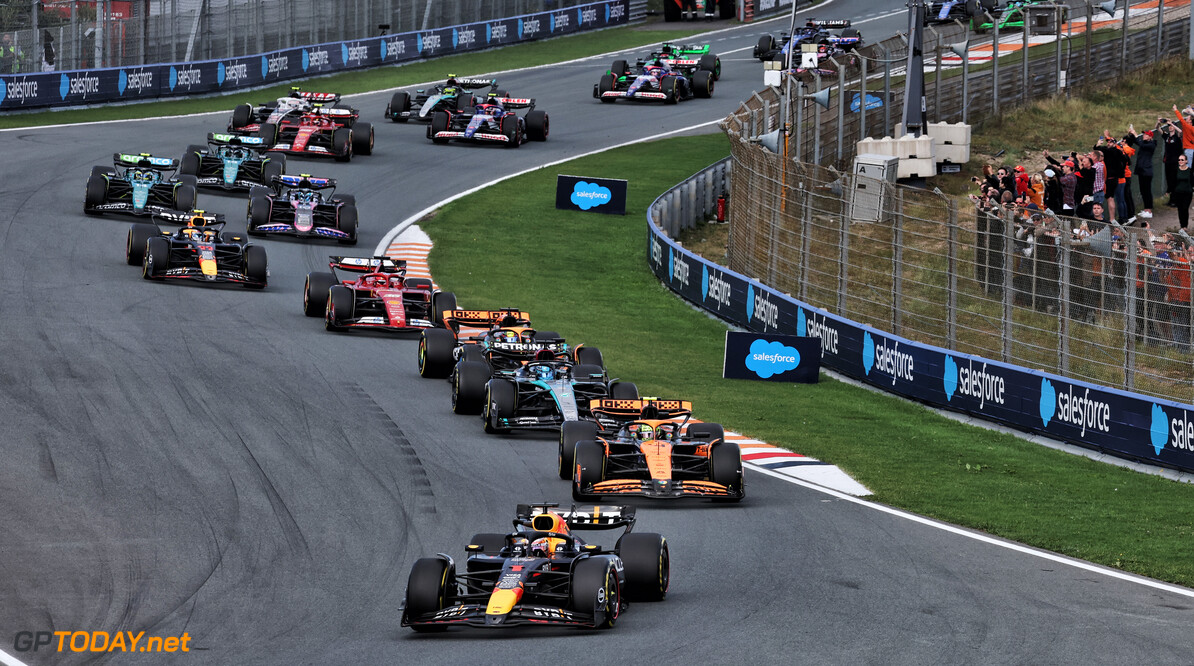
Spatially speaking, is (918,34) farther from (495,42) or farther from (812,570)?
(495,42)

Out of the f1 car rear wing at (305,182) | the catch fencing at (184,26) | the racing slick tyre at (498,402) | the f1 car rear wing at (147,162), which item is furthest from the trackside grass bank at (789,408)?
the catch fencing at (184,26)

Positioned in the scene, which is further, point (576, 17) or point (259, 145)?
point (576, 17)

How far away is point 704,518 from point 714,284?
1277 cm

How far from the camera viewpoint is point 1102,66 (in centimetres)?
4203

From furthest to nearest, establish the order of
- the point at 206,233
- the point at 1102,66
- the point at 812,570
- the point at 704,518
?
1. the point at 1102,66
2. the point at 206,233
3. the point at 704,518
4. the point at 812,570

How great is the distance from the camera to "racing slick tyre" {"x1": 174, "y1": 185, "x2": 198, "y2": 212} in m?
31.1

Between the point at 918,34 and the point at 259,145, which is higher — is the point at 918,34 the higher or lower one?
the higher one

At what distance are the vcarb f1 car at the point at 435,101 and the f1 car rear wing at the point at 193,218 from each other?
550 inches

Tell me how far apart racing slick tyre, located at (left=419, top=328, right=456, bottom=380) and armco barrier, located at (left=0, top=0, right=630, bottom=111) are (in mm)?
24946

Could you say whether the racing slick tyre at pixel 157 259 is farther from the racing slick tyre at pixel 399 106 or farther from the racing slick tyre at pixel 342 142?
the racing slick tyre at pixel 399 106

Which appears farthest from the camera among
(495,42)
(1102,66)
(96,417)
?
(495,42)

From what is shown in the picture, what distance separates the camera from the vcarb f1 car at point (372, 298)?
980 inches

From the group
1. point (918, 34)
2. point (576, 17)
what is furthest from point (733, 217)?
point (576, 17)

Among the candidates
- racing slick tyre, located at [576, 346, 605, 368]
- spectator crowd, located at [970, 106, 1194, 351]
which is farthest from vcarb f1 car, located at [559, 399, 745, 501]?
spectator crowd, located at [970, 106, 1194, 351]
